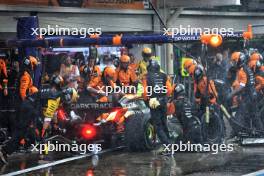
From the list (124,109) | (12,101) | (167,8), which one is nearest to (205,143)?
(124,109)

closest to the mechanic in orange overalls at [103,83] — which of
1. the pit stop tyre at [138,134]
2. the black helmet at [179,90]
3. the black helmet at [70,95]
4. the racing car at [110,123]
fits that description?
the racing car at [110,123]

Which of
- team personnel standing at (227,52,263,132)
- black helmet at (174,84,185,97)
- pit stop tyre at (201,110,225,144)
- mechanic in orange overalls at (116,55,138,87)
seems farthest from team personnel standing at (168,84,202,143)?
mechanic in orange overalls at (116,55,138,87)

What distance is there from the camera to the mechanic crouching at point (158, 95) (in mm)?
11375

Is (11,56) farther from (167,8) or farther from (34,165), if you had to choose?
(167,8)

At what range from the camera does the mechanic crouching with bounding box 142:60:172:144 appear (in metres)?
11.4

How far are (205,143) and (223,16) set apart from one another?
14.1 metres

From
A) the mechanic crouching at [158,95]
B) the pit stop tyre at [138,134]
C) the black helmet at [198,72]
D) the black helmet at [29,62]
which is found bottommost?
the pit stop tyre at [138,134]

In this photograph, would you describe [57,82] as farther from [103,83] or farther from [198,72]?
[198,72]

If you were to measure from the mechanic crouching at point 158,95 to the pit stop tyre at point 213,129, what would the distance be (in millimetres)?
757

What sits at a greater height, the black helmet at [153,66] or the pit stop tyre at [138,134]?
the black helmet at [153,66]

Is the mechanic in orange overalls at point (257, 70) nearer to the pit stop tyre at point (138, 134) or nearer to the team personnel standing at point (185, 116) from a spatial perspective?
the team personnel standing at point (185, 116)

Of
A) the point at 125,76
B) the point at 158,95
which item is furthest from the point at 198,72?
the point at 125,76

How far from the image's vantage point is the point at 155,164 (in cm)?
1048

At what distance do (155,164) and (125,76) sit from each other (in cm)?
293
